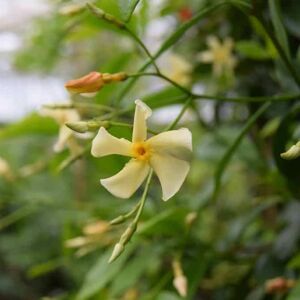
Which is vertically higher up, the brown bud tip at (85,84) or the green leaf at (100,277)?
the brown bud tip at (85,84)

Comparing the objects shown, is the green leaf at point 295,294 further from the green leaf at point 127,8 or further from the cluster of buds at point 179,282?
the green leaf at point 127,8

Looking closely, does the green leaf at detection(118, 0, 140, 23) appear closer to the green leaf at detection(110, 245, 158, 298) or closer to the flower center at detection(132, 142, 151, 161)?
the flower center at detection(132, 142, 151, 161)

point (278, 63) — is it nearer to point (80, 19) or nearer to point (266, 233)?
point (80, 19)

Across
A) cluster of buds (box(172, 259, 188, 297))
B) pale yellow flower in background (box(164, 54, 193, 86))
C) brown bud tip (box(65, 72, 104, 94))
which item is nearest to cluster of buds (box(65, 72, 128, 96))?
brown bud tip (box(65, 72, 104, 94))

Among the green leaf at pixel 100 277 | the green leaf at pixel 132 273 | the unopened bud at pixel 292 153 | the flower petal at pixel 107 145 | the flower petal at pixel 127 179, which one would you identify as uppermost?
the unopened bud at pixel 292 153

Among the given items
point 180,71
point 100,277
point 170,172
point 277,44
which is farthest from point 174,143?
point 180,71

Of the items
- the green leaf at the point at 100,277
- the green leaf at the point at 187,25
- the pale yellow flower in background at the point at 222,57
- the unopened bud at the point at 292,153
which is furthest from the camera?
the pale yellow flower in background at the point at 222,57

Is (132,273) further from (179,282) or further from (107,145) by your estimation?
(107,145)

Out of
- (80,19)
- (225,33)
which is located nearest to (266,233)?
(225,33)

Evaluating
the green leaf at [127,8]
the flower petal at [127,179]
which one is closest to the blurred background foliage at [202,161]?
the green leaf at [127,8]
